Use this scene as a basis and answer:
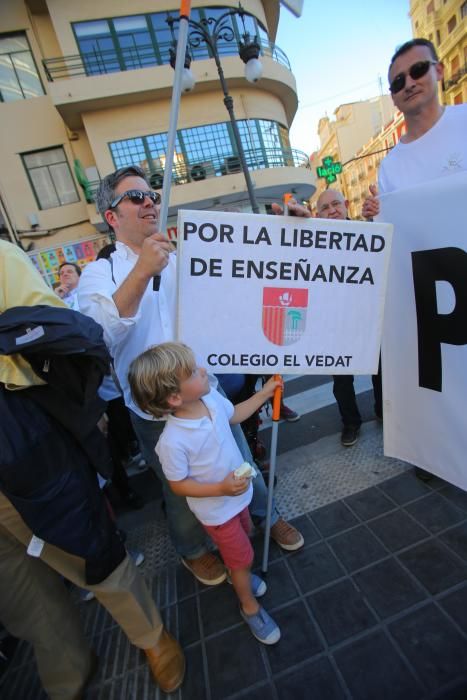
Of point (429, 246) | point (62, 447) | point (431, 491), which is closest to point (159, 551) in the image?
point (62, 447)

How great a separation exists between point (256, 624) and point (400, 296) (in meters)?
1.93

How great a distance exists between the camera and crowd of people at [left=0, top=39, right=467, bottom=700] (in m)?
1.18

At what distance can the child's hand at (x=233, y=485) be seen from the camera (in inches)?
55.4

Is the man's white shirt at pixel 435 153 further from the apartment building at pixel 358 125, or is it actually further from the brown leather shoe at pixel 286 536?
the apartment building at pixel 358 125

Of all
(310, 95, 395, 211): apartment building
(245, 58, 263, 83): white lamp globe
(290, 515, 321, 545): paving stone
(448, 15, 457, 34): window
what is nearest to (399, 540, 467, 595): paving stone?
(290, 515, 321, 545): paving stone

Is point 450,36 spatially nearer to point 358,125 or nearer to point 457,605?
point 358,125

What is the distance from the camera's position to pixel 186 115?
12.5 metres

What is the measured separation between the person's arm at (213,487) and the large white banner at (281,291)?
0.54m

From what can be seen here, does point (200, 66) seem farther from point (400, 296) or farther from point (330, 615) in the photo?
point (330, 615)

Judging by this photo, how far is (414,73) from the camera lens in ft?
6.66

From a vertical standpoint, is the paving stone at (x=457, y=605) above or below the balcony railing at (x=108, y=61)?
below

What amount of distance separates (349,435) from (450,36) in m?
43.7

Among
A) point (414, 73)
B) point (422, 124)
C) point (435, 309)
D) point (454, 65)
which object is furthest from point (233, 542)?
point (454, 65)

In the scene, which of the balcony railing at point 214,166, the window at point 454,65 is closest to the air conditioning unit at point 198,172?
the balcony railing at point 214,166
